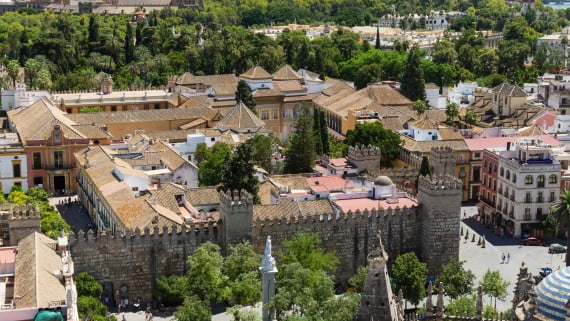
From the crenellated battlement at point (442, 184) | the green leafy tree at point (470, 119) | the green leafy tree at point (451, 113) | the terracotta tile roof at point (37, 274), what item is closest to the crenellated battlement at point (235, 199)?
the terracotta tile roof at point (37, 274)

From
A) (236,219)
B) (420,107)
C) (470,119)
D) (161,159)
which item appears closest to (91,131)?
(161,159)

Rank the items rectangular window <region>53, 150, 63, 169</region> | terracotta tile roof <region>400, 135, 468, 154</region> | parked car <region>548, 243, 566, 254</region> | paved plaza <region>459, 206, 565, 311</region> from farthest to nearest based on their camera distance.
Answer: terracotta tile roof <region>400, 135, 468, 154</region> → rectangular window <region>53, 150, 63, 169</region> → parked car <region>548, 243, 566, 254</region> → paved plaza <region>459, 206, 565, 311</region>

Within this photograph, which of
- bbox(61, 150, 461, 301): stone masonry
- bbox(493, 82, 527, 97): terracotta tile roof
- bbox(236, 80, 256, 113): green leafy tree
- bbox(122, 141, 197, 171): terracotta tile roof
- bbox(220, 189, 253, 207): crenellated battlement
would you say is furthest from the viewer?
bbox(493, 82, 527, 97): terracotta tile roof

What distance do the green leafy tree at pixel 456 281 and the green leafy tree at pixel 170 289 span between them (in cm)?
1074

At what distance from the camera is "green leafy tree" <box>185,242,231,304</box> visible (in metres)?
37.0

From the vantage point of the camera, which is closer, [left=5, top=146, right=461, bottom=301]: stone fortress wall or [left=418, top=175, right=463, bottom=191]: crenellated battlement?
[left=5, top=146, right=461, bottom=301]: stone fortress wall

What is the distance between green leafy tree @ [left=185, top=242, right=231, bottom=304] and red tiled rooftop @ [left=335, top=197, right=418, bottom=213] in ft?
27.2

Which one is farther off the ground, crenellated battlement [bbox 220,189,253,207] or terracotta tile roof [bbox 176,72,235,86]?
terracotta tile roof [bbox 176,72,235,86]

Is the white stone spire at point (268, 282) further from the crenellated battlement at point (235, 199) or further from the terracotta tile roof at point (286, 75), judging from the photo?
the terracotta tile roof at point (286, 75)

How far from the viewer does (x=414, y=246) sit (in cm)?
4350

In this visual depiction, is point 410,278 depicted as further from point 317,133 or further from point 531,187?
point 317,133

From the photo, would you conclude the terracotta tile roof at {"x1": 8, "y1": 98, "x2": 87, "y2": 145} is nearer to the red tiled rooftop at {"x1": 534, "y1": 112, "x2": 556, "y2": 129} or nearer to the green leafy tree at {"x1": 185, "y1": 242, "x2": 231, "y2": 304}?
the green leafy tree at {"x1": 185, "y1": 242, "x2": 231, "y2": 304}

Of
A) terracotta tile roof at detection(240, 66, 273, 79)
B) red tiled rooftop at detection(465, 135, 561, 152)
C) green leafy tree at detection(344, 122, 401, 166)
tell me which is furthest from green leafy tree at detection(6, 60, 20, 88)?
red tiled rooftop at detection(465, 135, 561, 152)

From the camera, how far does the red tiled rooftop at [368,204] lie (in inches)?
1729
